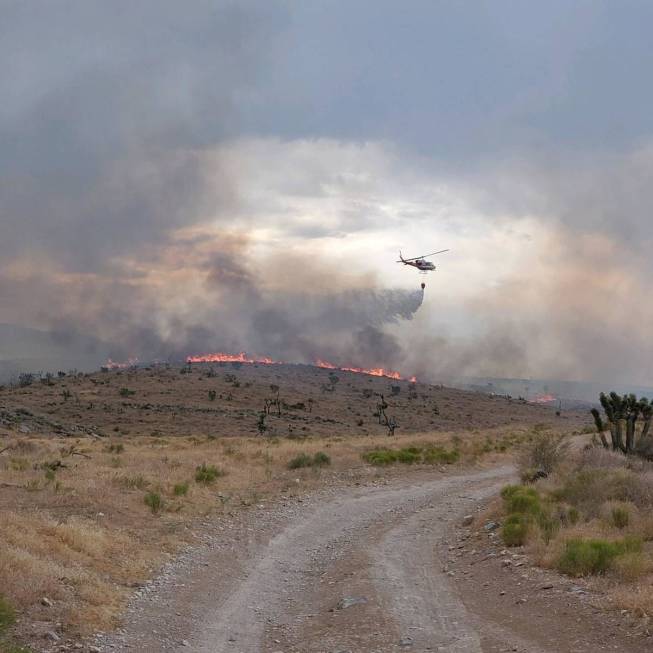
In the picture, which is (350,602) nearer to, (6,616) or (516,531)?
(516,531)

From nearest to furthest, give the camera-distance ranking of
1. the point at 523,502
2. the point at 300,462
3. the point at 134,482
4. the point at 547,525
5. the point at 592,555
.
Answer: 1. the point at 592,555
2. the point at 547,525
3. the point at 523,502
4. the point at 134,482
5. the point at 300,462

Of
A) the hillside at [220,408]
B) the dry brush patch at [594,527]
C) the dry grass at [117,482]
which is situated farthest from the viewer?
the hillside at [220,408]

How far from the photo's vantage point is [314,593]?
13672 millimetres

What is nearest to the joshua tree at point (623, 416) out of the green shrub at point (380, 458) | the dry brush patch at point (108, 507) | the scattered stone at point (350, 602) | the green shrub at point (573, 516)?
the dry brush patch at point (108, 507)

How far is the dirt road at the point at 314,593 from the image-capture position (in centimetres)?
1048

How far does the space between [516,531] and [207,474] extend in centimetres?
1431

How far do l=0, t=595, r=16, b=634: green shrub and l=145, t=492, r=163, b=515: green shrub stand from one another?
9.72 metres

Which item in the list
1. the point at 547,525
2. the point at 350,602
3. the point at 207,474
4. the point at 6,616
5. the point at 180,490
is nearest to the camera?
the point at 6,616

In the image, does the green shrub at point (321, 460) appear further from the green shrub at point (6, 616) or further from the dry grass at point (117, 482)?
the green shrub at point (6, 616)

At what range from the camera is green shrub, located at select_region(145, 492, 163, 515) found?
20042 mm

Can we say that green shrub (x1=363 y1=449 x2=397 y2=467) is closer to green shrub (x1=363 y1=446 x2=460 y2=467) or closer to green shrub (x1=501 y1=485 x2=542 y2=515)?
green shrub (x1=363 y1=446 x2=460 y2=467)

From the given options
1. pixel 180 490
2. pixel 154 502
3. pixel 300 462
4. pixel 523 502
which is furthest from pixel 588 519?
pixel 300 462

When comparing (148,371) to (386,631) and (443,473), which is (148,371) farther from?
(386,631)

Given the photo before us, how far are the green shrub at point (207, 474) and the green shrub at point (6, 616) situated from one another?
51.2ft
